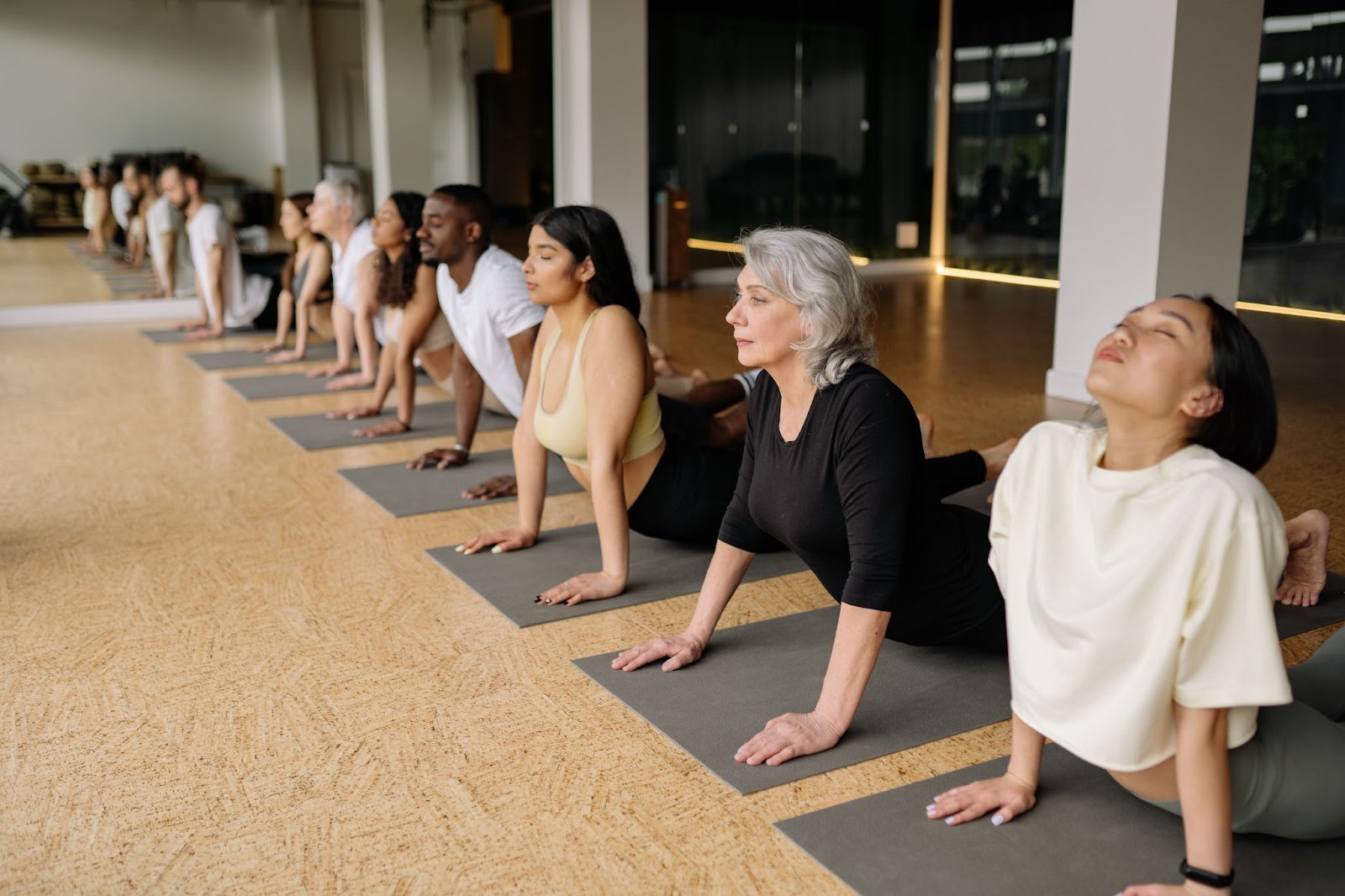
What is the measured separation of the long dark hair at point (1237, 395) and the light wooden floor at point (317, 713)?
786 mm

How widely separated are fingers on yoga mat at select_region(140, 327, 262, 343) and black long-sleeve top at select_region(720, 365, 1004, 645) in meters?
5.94

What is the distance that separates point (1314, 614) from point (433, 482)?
2.61m

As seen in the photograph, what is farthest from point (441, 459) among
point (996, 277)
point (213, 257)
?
point (996, 277)

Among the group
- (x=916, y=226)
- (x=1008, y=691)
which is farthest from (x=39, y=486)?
(x=916, y=226)

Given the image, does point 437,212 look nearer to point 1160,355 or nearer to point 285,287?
point 1160,355

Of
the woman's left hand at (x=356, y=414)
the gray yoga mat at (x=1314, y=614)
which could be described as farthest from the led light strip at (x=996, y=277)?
the gray yoga mat at (x=1314, y=614)

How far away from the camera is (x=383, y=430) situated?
4648 millimetres

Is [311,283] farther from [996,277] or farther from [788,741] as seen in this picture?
[996,277]

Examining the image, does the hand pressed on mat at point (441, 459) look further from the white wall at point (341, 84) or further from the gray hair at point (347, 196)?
the white wall at point (341, 84)

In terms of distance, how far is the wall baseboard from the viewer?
809 centimetres

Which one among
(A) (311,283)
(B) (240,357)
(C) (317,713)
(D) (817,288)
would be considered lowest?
(C) (317,713)

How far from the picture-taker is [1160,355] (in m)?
1.50

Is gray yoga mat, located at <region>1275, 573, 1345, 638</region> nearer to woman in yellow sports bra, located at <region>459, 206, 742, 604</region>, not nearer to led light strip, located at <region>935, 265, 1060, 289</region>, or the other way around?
woman in yellow sports bra, located at <region>459, 206, 742, 604</region>

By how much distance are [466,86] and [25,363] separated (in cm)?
392
